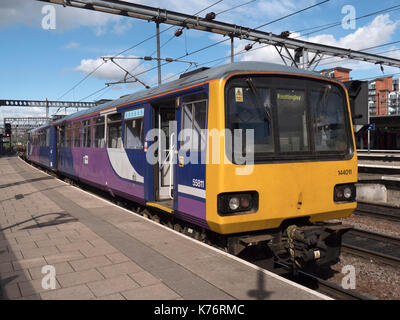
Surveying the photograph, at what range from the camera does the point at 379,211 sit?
10.9 meters

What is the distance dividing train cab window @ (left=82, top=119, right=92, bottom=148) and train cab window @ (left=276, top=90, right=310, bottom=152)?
7.52 m

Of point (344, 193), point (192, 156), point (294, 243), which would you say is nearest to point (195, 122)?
point (192, 156)

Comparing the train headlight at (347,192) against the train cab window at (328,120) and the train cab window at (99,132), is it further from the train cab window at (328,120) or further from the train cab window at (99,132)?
the train cab window at (99,132)

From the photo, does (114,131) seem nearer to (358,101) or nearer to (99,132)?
(99,132)

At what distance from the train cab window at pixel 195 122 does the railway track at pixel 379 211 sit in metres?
6.99

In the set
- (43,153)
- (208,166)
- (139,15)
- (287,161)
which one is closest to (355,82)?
(287,161)

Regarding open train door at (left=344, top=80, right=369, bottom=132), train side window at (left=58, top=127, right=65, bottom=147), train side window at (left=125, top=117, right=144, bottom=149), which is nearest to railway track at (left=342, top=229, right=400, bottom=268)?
open train door at (left=344, top=80, right=369, bottom=132)

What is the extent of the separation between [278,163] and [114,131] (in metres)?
5.25

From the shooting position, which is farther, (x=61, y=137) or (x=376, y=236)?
(x=61, y=137)

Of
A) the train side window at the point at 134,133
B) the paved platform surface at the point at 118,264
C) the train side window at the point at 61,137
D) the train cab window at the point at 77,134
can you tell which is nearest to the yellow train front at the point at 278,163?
the paved platform surface at the point at 118,264

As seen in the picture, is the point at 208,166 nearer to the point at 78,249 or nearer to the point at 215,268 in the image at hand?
the point at 215,268

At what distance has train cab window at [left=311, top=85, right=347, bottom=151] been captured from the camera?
542cm

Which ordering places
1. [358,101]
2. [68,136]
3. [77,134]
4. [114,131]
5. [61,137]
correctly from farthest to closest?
[61,137] < [68,136] < [77,134] < [114,131] < [358,101]
